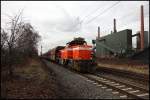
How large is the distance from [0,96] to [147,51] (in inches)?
1117

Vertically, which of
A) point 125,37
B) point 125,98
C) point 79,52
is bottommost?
point 125,98

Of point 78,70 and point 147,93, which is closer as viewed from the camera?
point 147,93

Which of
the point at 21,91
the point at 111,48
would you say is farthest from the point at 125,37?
the point at 21,91

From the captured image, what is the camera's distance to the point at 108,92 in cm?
1133

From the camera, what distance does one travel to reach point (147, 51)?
33375 millimetres

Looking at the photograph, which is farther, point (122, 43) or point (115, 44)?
point (115, 44)

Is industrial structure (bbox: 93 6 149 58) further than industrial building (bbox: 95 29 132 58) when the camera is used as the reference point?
No

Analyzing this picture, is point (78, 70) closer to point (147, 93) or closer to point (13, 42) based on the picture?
point (13, 42)

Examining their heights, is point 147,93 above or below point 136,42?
below

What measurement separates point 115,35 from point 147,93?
4528 centimetres

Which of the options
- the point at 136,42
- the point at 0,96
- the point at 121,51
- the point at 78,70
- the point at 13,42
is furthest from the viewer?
the point at 136,42

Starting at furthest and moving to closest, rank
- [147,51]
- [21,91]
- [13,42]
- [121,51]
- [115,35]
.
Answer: [115,35] < [121,51] < [147,51] < [13,42] < [21,91]

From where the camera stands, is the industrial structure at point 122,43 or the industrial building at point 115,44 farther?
the industrial building at point 115,44

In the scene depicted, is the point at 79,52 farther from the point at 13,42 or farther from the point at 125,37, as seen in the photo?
the point at 125,37
